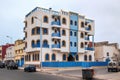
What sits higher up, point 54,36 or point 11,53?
point 54,36

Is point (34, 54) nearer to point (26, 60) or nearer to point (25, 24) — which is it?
point (26, 60)

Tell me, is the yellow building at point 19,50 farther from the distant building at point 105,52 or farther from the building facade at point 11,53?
the distant building at point 105,52

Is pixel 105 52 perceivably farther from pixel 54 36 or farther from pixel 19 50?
pixel 19 50

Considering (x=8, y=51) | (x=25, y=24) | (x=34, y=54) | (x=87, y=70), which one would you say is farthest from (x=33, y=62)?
(x=8, y=51)

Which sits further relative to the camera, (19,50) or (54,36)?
(19,50)

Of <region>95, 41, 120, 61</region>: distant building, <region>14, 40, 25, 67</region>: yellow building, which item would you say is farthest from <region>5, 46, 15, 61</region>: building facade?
<region>95, 41, 120, 61</region>: distant building

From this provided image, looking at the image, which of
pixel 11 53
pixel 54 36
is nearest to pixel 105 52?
pixel 54 36

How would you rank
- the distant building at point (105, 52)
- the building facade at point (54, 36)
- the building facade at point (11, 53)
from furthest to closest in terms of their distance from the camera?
1. the building facade at point (11, 53)
2. the distant building at point (105, 52)
3. the building facade at point (54, 36)

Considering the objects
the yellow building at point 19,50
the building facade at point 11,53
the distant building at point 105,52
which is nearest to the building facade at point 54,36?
the distant building at point 105,52

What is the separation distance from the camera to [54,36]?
193 feet

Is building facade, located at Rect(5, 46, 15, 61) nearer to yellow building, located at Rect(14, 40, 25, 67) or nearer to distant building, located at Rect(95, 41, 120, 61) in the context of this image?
yellow building, located at Rect(14, 40, 25, 67)

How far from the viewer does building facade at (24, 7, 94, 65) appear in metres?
57.6

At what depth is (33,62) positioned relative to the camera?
2309 inches

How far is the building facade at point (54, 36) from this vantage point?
57.6 meters
